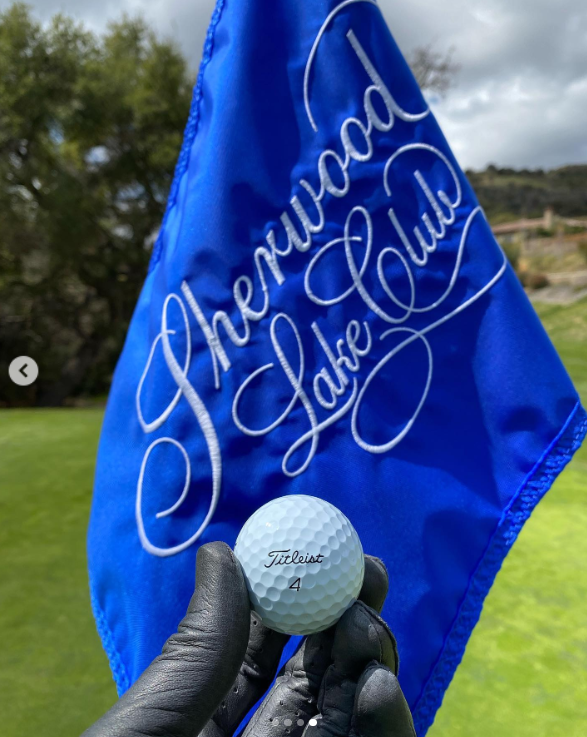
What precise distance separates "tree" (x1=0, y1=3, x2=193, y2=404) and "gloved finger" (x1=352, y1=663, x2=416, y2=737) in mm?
9972

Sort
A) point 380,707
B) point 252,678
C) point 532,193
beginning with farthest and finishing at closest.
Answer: point 532,193 < point 252,678 < point 380,707

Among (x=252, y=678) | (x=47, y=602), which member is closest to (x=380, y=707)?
(x=252, y=678)

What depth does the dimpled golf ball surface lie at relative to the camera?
0.90 meters

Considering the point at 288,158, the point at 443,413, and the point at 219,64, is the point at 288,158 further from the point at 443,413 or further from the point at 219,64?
the point at 443,413

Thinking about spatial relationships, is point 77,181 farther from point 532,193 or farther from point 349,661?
point 532,193

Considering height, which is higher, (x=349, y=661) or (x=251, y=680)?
(x=349, y=661)

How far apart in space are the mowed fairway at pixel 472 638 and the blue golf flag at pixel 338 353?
48 centimetres

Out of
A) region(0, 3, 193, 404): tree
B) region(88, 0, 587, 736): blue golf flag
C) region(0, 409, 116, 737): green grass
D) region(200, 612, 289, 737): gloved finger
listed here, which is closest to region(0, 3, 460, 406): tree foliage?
region(0, 3, 193, 404): tree

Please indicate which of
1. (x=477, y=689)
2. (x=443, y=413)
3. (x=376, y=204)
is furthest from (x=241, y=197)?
(x=477, y=689)

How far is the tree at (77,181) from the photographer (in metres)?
9.10

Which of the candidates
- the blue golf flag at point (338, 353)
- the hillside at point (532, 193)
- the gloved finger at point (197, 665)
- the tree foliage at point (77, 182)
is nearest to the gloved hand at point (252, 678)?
the gloved finger at point (197, 665)

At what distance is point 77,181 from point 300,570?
1047 cm

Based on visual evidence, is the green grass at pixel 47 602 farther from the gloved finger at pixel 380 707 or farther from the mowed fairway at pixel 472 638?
the gloved finger at pixel 380 707

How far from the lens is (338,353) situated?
1359 mm
